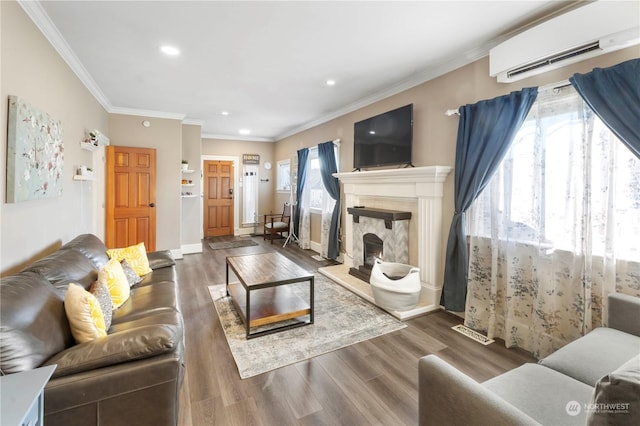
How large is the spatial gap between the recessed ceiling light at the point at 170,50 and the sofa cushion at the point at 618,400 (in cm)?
353

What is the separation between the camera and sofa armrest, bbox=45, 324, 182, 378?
1238 mm

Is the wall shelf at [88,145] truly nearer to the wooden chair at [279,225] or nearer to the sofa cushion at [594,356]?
the wooden chair at [279,225]

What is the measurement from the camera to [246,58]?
295 cm

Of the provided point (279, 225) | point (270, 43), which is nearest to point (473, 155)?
point (270, 43)

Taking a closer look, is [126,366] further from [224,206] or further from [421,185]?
[224,206]

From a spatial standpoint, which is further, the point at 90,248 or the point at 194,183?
the point at 194,183

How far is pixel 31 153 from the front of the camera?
2.03 metres

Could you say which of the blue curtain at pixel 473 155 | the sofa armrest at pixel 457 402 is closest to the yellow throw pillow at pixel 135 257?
the sofa armrest at pixel 457 402

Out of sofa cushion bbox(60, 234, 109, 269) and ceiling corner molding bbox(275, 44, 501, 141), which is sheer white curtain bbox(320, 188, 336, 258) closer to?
ceiling corner molding bbox(275, 44, 501, 141)

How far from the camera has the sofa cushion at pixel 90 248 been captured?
7.84 feet

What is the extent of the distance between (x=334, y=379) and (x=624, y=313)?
1.84 m

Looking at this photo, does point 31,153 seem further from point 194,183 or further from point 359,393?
point 194,183

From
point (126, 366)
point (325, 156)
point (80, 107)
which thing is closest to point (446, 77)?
point (325, 156)

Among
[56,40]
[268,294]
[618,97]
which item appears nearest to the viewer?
[618,97]
